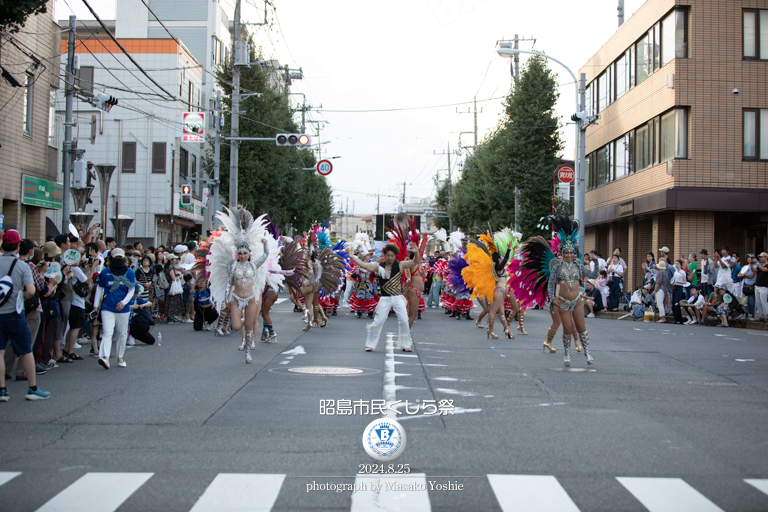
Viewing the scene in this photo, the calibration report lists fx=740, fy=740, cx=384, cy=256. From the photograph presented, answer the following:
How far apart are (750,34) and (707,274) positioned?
971cm

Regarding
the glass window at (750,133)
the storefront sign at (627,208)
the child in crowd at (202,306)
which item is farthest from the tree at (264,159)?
the glass window at (750,133)

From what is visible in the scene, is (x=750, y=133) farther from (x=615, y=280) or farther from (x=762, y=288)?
(x=762, y=288)

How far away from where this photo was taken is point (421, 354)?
41.0 ft

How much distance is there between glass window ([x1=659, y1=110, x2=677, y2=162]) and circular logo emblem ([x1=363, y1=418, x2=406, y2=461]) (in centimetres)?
2233

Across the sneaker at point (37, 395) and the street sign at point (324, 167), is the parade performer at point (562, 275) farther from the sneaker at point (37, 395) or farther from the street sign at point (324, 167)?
the street sign at point (324, 167)

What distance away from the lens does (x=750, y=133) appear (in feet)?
80.5

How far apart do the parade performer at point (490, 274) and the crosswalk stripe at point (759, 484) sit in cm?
998

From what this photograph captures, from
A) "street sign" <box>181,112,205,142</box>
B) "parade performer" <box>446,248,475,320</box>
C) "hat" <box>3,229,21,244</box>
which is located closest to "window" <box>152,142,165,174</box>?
"street sign" <box>181,112,205,142</box>

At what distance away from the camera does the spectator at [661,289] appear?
20781 millimetres

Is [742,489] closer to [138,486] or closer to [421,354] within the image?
Answer: [138,486]

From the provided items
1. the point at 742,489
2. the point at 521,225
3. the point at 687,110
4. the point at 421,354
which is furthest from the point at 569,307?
the point at 521,225

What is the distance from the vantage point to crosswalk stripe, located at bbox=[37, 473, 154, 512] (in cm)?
464

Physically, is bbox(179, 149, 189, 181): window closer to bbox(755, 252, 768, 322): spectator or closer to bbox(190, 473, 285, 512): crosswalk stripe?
bbox(755, 252, 768, 322): spectator

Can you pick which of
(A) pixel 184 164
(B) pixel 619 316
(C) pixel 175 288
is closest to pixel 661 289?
(B) pixel 619 316
